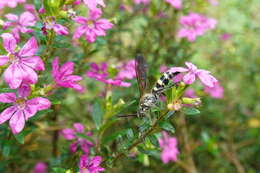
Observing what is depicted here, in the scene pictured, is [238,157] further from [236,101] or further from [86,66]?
[86,66]

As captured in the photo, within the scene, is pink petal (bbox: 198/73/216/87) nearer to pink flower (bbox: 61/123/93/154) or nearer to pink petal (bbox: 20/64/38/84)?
pink petal (bbox: 20/64/38/84)

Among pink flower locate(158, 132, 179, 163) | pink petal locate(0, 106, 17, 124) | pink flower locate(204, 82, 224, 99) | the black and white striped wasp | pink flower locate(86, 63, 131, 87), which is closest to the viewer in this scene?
pink petal locate(0, 106, 17, 124)

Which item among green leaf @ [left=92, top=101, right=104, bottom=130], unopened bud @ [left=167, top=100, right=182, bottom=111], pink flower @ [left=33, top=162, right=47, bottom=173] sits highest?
unopened bud @ [left=167, top=100, right=182, bottom=111]

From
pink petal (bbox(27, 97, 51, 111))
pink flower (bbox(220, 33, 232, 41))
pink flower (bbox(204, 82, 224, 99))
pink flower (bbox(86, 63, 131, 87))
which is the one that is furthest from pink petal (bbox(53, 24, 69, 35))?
pink flower (bbox(220, 33, 232, 41))

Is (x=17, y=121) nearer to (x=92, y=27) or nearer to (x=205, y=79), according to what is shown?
(x=92, y=27)

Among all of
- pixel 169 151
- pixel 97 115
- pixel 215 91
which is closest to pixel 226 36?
pixel 215 91

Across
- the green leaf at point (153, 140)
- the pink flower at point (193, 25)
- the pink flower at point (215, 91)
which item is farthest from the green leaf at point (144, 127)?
the pink flower at point (215, 91)

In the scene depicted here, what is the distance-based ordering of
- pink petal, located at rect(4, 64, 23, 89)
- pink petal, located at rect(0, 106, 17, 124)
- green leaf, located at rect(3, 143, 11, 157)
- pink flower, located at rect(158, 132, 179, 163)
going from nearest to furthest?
pink petal, located at rect(4, 64, 23, 89) < pink petal, located at rect(0, 106, 17, 124) < green leaf, located at rect(3, 143, 11, 157) < pink flower, located at rect(158, 132, 179, 163)
